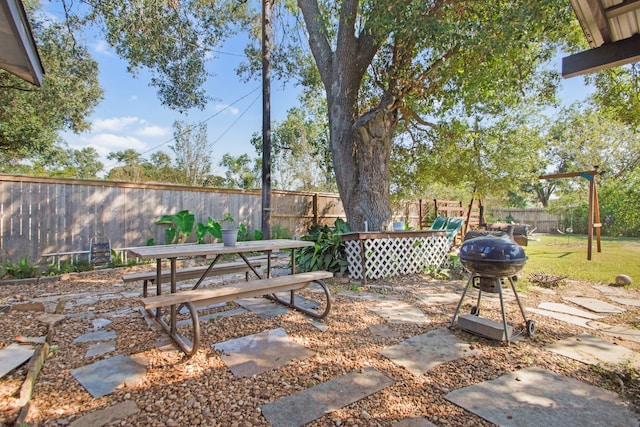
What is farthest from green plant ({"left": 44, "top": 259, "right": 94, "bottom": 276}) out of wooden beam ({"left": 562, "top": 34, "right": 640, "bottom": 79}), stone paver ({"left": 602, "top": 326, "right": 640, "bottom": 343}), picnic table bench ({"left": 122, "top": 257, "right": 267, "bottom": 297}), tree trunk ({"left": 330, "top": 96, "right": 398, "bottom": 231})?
stone paver ({"left": 602, "top": 326, "right": 640, "bottom": 343})

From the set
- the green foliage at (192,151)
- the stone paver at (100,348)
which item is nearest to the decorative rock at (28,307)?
the stone paver at (100,348)

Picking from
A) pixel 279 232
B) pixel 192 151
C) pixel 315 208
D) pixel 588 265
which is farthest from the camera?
pixel 192 151

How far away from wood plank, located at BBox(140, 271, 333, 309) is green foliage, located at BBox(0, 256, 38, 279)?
13.6 feet

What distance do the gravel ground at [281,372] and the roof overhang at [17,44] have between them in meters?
2.09

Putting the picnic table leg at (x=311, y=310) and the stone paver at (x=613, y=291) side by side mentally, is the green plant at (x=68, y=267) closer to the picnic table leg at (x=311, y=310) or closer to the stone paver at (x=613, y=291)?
the picnic table leg at (x=311, y=310)

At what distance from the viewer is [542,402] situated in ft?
6.02

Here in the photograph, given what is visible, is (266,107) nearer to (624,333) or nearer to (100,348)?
(100,348)

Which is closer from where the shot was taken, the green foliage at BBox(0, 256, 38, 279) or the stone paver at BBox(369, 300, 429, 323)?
the stone paver at BBox(369, 300, 429, 323)

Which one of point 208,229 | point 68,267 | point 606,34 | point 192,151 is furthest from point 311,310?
point 192,151

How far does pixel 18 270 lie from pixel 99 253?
3.72ft

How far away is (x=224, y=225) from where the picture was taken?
8062 mm

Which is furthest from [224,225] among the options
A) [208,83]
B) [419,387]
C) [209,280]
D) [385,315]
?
[419,387]

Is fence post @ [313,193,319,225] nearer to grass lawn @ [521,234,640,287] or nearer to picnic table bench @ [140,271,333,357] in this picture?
grass lawn @ [521,234,640,287]

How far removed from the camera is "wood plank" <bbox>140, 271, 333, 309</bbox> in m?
2.37
